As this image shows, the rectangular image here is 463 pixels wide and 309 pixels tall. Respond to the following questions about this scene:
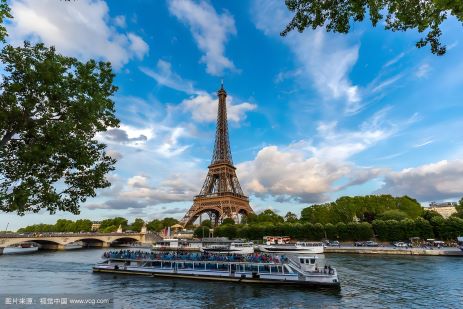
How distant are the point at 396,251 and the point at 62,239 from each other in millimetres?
99210

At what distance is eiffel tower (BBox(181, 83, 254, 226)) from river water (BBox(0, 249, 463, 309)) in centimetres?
7142

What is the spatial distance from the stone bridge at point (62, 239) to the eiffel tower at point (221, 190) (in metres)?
23.7

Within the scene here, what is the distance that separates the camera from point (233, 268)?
42.8m

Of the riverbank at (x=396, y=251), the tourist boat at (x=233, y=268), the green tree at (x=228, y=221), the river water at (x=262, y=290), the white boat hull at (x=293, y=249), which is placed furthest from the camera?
the green tree at (x=228, y=221)

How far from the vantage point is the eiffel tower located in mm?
119688

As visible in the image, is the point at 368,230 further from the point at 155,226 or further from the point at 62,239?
the point at 155,226

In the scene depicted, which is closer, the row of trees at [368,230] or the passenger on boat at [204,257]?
the passenger on boat at [204,257]

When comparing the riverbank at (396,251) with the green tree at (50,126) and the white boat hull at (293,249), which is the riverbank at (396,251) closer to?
the white boat hull at (293,249)

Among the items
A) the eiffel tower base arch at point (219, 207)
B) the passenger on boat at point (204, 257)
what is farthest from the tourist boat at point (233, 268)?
the eiffel tower base arch at point (219, 207)

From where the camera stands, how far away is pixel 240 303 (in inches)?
1187

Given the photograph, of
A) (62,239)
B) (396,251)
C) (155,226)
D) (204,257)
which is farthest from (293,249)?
(155,226)

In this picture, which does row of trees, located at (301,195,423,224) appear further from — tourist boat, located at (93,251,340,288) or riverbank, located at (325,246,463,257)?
tourist boat, located at (93,251,340,288)

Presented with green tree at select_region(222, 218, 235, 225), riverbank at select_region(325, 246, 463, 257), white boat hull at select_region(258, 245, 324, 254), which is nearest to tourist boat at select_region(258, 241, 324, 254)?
white boat hull at select_region(258, 245, 324, 254)

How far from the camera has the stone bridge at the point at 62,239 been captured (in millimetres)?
89812
